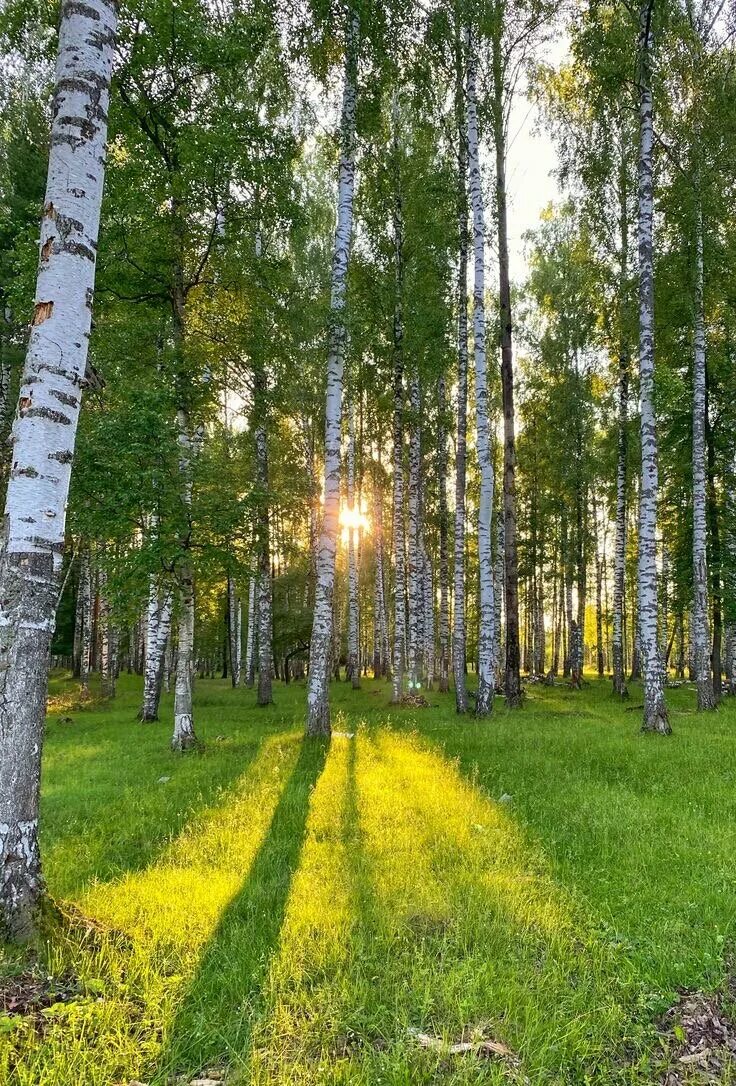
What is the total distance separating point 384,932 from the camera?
3.63 m

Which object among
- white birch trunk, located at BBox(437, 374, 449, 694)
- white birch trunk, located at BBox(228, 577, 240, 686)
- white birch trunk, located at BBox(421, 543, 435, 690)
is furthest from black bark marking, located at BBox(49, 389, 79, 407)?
white birch trunk, located at BBox(228, 577, 240, 686)

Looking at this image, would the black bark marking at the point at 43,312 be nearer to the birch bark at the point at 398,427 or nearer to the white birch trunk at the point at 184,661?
the white birch trunk at the point at 184,661

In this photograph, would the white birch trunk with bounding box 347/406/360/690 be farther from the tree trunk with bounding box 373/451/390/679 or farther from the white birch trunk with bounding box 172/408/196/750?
the white birch trunk with bounding box 172/408/196/750

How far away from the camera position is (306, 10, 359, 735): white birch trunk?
1002 cm

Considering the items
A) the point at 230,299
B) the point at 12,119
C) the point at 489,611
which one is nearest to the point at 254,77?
the point at 230,299

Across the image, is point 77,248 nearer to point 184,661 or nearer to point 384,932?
point 384,932

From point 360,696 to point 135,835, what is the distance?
45.3ft

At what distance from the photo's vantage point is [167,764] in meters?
8.81

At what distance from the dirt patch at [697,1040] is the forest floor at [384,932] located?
1 centimetres

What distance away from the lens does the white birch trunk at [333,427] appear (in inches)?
395

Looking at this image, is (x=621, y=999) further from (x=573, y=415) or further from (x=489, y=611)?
(x=573, y=415)

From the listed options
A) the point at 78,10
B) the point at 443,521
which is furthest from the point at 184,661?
the point at 443,521

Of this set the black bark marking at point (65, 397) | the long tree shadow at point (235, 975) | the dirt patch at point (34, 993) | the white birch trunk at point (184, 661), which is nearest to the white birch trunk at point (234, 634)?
the white birch trunk at point (184, 661)

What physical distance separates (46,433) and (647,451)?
1038 cm
